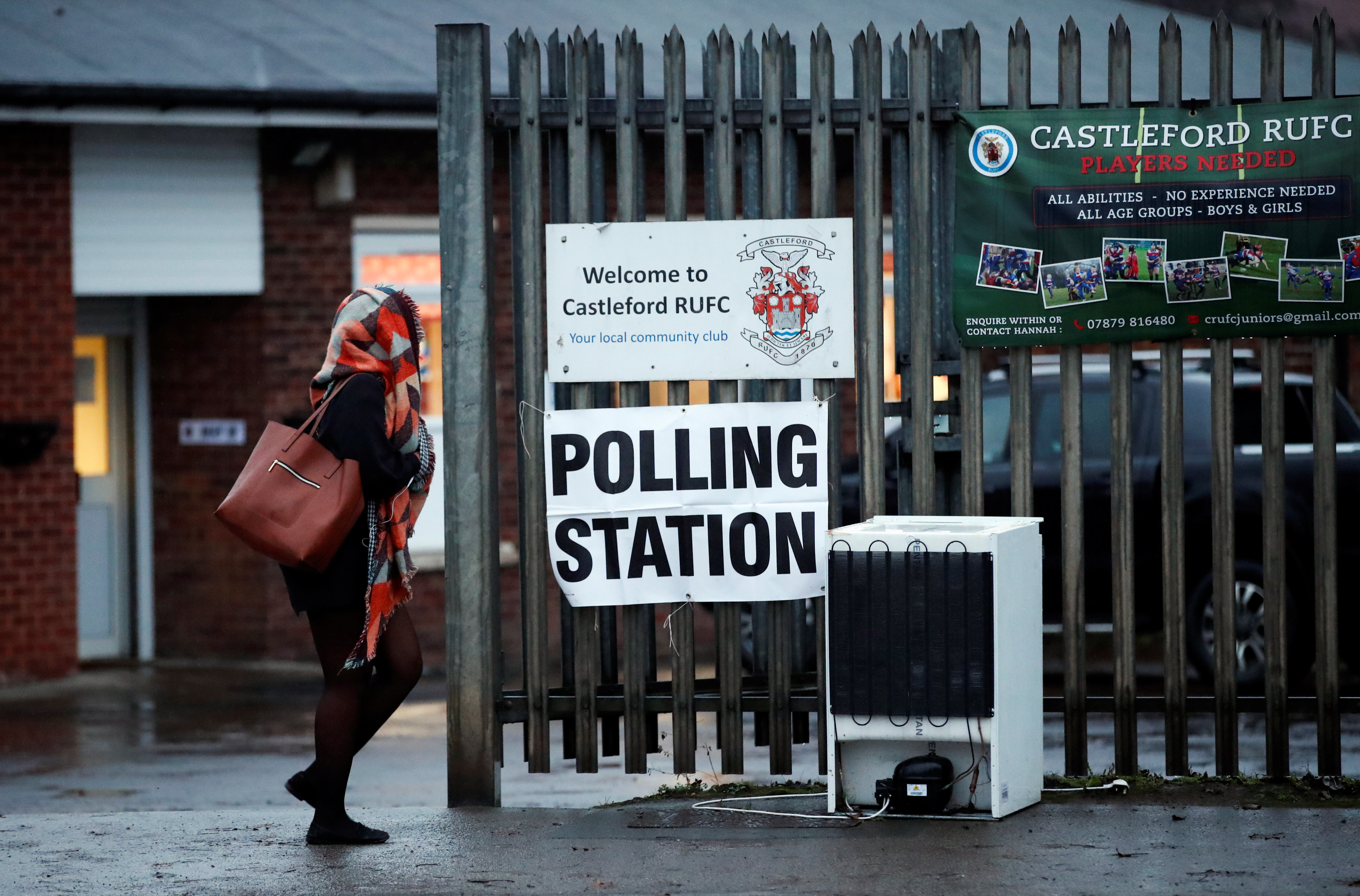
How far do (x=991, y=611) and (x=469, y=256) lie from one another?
2.13 m

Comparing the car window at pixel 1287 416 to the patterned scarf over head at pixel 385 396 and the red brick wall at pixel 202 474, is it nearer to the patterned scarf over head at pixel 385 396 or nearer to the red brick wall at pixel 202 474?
the patterned scarf over head at pixel 385 396

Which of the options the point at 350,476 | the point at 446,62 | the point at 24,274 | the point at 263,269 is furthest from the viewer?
the point at 263,269

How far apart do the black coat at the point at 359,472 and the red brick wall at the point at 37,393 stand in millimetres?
7207

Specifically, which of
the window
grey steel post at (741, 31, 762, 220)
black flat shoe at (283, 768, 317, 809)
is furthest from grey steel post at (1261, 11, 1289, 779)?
the window

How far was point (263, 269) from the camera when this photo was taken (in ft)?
42.6

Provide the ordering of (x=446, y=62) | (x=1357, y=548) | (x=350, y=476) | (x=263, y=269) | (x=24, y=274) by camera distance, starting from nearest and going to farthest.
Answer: (x=350, y=476)
(x=446, y=62)
(x=1357, y=548)
(x=24, y=274)
(x=263, y=269)

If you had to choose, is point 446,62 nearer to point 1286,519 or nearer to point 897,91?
point 897,91

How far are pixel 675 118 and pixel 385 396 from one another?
1.38 metres

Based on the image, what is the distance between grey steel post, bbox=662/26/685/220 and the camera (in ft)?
19.9

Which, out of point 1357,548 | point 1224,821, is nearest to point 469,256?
point 1224,821

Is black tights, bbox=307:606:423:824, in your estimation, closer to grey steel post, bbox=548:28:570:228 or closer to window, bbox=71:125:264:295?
grey steel post, bbox=548:28:570:228

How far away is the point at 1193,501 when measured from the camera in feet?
34.8

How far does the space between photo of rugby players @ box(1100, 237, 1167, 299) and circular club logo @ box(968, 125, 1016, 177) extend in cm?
43

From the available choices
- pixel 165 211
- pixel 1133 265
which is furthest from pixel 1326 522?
pixel 165 211
